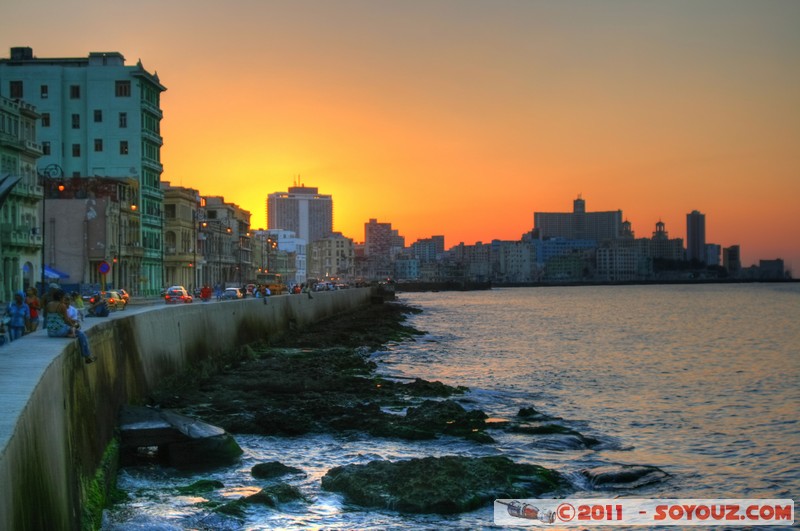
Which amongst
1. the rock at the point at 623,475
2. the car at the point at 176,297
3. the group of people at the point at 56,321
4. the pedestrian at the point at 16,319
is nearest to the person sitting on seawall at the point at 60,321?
the group of people at the point at 56,321

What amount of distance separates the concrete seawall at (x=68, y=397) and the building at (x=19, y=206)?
1226 inches

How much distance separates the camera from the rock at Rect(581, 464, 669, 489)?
18.6 meters

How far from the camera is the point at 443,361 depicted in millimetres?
47656

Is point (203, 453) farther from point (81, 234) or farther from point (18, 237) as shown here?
point (81, 234)

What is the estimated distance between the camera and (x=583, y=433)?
24.8 m

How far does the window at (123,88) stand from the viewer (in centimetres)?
9425

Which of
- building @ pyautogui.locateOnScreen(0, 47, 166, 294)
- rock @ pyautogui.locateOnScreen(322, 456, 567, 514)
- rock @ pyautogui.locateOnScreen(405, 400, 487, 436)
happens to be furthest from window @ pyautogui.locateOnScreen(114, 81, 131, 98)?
rock @ pyautogui.locateOnScreen(322, 456, 567, 514)

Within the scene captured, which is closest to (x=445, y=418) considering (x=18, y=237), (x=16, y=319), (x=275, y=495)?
(x=275, y=495)

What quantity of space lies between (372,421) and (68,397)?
11.3 meters

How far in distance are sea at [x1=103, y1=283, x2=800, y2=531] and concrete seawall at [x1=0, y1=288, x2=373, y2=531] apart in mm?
1733

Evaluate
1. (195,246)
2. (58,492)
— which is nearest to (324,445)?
(58,492)

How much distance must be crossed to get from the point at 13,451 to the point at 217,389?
20788 millimetres

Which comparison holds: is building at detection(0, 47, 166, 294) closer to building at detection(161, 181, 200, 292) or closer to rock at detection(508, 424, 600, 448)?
building at detection(161, 181, 200, 292)

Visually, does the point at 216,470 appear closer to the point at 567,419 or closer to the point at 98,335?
the point at 98,335
